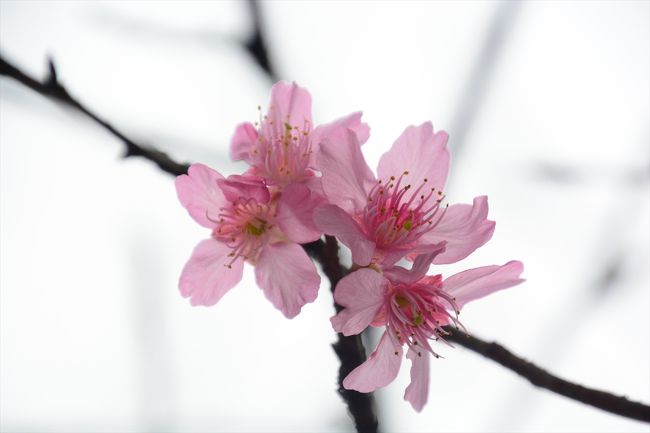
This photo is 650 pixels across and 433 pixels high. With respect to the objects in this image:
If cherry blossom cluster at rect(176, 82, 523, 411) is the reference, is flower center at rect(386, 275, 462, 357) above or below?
below

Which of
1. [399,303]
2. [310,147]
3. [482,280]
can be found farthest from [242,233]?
[482,280]

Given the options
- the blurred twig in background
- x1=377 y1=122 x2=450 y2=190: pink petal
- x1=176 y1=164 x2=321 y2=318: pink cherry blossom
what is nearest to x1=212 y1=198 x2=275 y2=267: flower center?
x1=176 y1=164 x2=321 y2=318: pink cherry blossom

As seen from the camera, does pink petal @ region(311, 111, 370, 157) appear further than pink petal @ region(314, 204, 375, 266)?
Yes

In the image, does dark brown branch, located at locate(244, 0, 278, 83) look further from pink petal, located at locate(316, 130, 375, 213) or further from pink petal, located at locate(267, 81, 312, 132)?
Answer: pink petal, located at locate(316, 130, 375, 213)

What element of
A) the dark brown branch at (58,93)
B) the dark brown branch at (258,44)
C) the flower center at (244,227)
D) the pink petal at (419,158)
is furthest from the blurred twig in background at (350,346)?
the dark brown branch at (258,44)

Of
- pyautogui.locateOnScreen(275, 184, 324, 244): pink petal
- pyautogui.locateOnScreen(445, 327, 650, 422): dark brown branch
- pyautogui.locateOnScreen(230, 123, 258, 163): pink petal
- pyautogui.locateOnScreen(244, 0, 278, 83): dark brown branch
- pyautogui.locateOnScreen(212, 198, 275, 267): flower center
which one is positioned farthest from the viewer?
pyautogui.locateOnScreen(244, 0, 278, 83): dark brown branch

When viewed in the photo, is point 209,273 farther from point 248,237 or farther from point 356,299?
point 356,299
